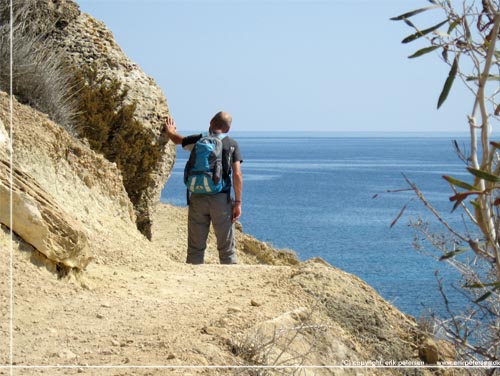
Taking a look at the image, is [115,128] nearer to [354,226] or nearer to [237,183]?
[237,183]

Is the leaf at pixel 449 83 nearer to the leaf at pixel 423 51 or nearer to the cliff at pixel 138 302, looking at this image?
the leaf at pixel 423 51

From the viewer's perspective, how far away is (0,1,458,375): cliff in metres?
5.19

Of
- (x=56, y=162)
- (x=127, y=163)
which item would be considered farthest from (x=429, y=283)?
(x=56, y=162)

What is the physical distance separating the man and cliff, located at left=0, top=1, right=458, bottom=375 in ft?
2.31

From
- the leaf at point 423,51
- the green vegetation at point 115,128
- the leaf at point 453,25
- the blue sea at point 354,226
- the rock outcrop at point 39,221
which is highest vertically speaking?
the leaf at point 453,25

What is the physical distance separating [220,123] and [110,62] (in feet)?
11.0

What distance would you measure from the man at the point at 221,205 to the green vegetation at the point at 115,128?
1.93 metres

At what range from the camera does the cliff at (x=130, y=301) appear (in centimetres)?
519

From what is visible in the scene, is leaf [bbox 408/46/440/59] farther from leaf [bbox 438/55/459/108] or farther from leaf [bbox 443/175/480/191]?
leaf [bbox 443/175/480/191]

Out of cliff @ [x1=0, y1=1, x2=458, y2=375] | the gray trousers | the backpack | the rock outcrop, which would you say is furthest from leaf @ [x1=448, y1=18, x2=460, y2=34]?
the gray trousers

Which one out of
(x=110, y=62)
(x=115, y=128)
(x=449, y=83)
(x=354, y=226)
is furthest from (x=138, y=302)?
(x=354, y=226)

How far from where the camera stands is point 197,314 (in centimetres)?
605

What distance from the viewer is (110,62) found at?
11.6m

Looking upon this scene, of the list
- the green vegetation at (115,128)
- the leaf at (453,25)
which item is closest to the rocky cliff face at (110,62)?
the green vegetation at (115,128)
